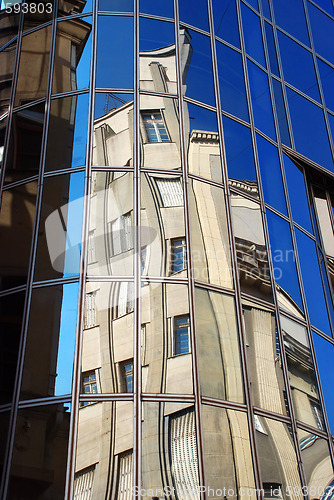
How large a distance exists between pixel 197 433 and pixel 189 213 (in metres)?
4.97

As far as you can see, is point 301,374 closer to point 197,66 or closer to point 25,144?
point 197,66

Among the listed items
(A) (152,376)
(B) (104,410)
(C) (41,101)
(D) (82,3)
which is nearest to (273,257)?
→ (A) (152,376)

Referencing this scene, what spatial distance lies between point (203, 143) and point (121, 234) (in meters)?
3.52

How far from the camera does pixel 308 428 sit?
1314 cm

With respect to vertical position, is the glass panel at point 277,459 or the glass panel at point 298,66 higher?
the glass panel at point 298,66

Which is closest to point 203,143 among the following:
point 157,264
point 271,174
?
point 271,174

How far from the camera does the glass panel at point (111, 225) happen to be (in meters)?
13.1

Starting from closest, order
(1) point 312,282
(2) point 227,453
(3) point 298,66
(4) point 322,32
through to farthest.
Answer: (2) point 227,453 < (1) point 312,282 < (3) point 298,66 < (4) point 322,32

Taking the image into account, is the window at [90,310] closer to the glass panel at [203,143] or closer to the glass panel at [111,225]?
the glass panel at [111,225]

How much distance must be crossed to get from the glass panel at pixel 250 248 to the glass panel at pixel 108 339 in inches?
113

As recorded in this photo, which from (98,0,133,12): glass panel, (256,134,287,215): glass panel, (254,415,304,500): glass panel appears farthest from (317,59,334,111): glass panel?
(254,415,304,500): glass panel

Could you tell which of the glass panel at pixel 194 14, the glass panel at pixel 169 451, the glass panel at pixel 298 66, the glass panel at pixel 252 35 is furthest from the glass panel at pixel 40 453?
the glass panel at pixel 298 66

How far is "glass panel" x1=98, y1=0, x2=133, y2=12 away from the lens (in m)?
16.5

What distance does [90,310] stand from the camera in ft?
41.2
